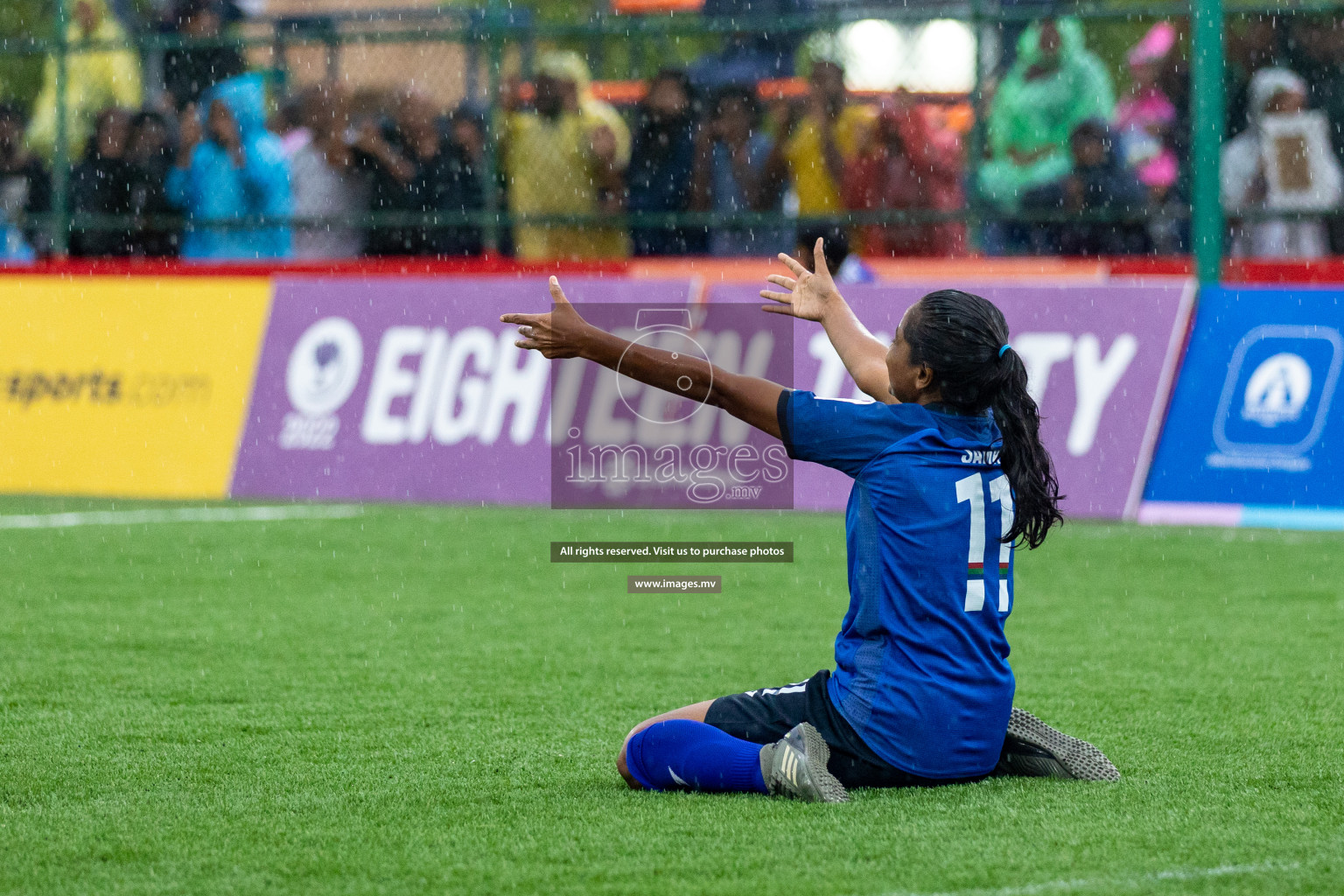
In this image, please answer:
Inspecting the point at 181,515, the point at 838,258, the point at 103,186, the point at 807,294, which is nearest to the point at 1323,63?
the point at 838,258

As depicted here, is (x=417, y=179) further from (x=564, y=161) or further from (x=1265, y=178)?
(x=1265, y=178)

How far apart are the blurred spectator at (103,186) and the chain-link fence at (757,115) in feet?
0.07

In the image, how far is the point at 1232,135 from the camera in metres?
12.4

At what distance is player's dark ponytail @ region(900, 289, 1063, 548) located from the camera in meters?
4.65

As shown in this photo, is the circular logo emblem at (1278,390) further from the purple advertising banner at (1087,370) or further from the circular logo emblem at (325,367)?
the circular logo emblem at (325,367)

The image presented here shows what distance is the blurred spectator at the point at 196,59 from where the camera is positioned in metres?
14.8

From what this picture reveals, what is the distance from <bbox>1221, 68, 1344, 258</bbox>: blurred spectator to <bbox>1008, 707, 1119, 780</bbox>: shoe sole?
7777 mm

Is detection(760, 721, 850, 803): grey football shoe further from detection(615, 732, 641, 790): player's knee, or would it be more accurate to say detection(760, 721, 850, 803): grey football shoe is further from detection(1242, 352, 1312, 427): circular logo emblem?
detection(1242, 352, 1312, 427): circular logo emblem

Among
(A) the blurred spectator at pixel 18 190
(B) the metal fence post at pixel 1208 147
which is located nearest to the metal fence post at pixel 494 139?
(A) the blurred spectator at pixel 18 190

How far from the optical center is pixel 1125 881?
4.05 m

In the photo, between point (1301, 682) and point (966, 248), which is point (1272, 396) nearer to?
point (966, 248)

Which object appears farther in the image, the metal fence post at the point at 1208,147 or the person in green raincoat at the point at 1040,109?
the person in green raincoat at the point at 1040,109

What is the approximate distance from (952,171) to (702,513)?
308 cm

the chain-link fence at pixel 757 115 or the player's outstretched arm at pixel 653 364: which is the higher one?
the chain-link fence at pixel 757 115
